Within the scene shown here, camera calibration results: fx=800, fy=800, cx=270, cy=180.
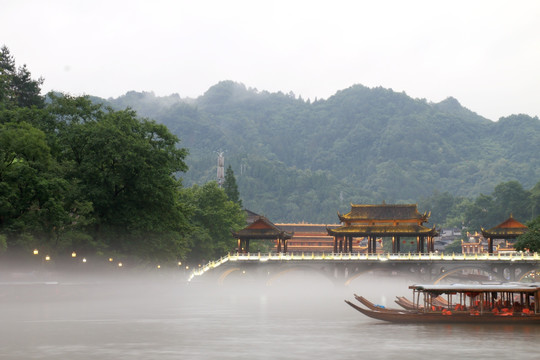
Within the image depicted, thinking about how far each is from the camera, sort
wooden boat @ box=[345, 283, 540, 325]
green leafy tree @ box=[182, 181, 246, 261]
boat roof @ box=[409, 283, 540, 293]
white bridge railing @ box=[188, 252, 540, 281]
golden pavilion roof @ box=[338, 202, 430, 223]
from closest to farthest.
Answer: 1. boat roof @ box=[409, 283, 540, 293]
2. wooden boat @ box=[345, 283, 540, 325]
3. white bridge railing @ box=[188, 252, 540, 281]
4. golden pavilion roof @ box=[338, 202, 430, 223]
5. green leafy tree @ box=[182, 181, 246, 261]

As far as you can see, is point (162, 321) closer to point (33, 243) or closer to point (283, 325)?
point (283, 325)

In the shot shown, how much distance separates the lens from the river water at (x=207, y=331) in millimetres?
47375

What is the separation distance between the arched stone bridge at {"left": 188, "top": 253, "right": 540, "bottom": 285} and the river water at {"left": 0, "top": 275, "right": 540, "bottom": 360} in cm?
2062

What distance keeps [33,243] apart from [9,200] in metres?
5.08

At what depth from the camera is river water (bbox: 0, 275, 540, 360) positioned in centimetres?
4738

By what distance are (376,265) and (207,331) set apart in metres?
60.2

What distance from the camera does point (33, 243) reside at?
76.9m

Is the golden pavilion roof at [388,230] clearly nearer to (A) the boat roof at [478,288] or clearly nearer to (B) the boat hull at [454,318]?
(A) the boat roof at [478,288]

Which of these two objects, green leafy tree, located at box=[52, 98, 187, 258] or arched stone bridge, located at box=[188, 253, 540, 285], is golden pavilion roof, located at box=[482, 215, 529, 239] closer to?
arched stone bridge, located at box=[188, 253, 540, 285]

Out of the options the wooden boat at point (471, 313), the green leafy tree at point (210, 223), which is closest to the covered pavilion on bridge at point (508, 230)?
the green leafy tree at point (210, 223)

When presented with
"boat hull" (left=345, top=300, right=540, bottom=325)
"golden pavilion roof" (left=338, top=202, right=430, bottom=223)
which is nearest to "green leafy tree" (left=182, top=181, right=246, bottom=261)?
"golden pavilion roof" (left=338, top=202, right=430, bottom=223)

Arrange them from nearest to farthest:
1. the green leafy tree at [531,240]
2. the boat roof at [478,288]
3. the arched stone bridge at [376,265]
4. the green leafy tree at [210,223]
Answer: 1. the boat roof at [478,288]
2. the green leafy tree at [531,240]
3. the arched stone bridge at [376,265]
4. the green leafy tree at [210,223]

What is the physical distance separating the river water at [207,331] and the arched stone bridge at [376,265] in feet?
67.6

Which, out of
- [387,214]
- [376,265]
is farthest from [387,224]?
[376,265]
